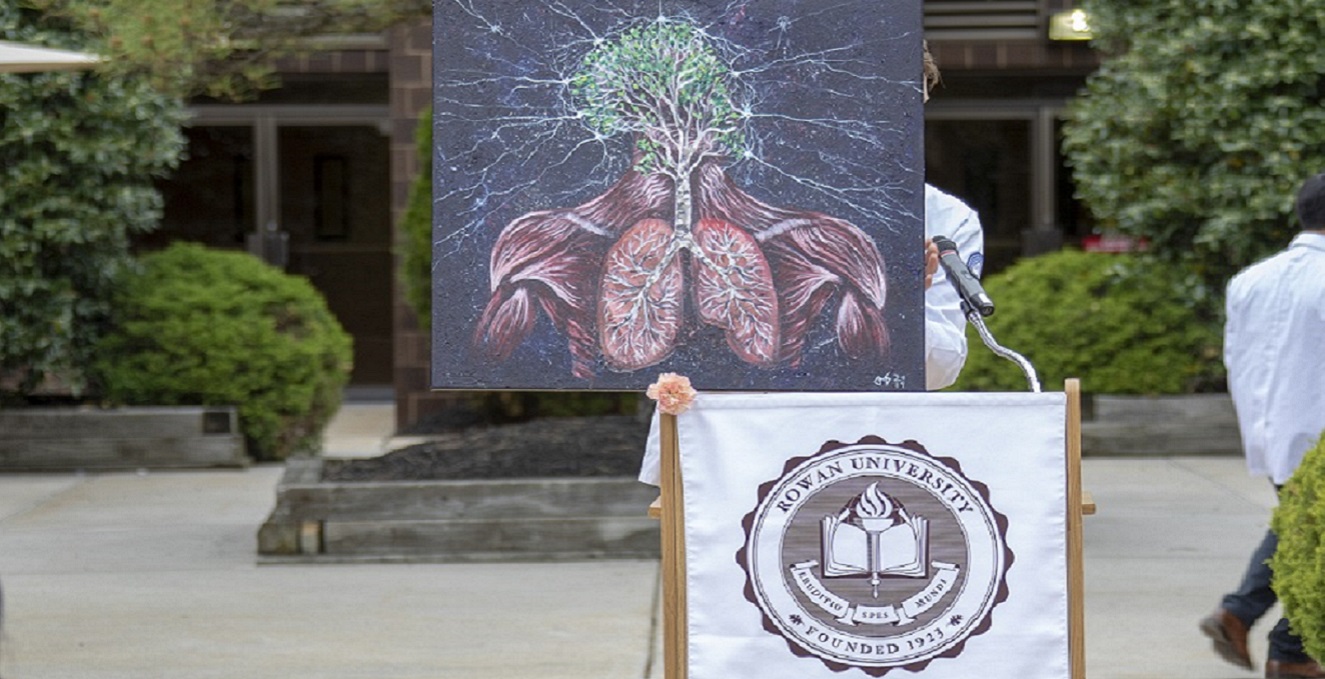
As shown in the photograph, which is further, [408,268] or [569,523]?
[408,268]

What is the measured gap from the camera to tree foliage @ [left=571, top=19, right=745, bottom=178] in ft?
15.3

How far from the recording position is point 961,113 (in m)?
14.6

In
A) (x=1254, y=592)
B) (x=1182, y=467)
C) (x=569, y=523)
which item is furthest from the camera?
(x=1182, y=467)

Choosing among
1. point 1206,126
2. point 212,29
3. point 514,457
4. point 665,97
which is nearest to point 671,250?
point 665,97

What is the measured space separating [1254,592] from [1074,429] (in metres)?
1.85

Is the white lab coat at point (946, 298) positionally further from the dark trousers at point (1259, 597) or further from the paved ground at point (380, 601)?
the paved ground at point (380, 601)

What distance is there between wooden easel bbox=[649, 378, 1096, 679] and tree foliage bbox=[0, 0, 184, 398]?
6.96 metres

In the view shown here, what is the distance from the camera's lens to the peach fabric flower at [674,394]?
14.0ft

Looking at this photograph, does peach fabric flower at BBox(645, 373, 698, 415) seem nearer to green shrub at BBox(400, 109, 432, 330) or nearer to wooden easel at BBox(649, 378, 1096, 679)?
wooden easel at BBox(649, 378, 1096, 679)

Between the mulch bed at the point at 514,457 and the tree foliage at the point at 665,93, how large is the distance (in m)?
4.12

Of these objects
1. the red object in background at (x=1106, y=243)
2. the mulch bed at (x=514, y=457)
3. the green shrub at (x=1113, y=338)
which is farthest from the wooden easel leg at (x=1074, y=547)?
the red object in background at (x=1106, y=243)

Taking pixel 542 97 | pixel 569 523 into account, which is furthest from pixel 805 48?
pixel 569 523

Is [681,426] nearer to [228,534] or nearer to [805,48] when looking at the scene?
[805,48]

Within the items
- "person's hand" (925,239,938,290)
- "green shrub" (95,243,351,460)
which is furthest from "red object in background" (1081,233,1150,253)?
"person's hand" (925,239,938,290)
